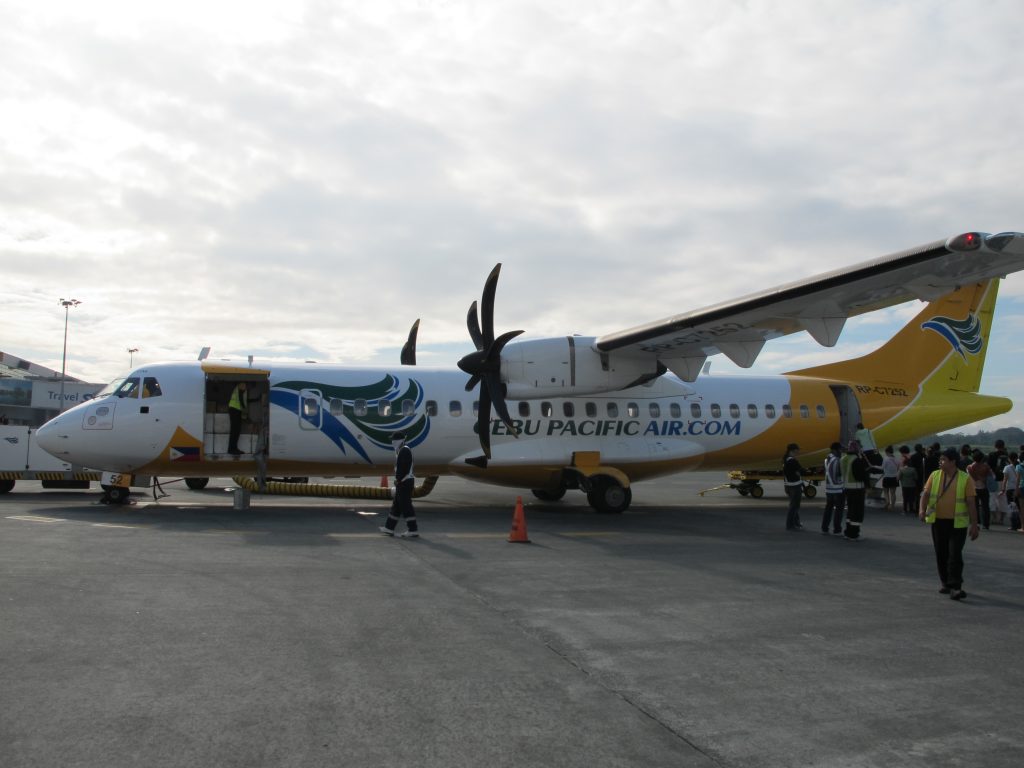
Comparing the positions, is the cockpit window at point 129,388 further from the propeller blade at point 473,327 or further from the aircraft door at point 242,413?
the propeller blade at point 473,327

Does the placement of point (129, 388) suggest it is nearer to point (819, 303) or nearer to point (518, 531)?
point (518, 531)

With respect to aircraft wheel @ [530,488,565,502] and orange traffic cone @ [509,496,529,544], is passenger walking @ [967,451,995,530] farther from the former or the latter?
aircraft wheel @ [530,488,565,502]

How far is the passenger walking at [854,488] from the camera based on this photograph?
1330cm

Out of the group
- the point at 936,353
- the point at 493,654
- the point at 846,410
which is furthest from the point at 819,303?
the point at 493,654

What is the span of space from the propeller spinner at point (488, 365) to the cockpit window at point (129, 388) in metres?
6.72

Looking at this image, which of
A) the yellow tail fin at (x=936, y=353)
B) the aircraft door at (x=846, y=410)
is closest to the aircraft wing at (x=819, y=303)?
the aircraft door at (x=846, y=410)

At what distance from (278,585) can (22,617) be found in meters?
2.41

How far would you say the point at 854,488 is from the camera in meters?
13.5

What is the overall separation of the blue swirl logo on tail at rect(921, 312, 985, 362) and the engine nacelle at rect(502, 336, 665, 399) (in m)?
9.56

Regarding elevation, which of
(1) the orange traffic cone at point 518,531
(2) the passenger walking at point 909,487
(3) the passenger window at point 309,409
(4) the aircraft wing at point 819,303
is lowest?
(1) the orange traffic cone at point 518,531

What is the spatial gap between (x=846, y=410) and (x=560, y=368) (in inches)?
333

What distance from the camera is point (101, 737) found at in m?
4.24

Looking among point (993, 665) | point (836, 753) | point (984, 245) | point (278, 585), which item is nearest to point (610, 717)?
point (836, 753)

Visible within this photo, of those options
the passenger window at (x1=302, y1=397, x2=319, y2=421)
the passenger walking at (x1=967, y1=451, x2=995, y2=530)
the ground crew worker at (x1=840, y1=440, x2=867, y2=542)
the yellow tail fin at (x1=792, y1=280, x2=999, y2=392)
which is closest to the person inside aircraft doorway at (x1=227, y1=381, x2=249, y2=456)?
the passenger window at (x1=302, y1=397, x2=319, y2=421)
